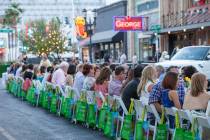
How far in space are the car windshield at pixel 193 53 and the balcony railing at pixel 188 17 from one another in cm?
1218

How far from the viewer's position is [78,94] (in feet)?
44.8

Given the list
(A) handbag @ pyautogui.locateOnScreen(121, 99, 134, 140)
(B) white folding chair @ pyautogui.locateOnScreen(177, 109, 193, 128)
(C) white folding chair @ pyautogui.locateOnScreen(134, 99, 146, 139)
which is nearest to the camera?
(B) white folding chair @ pyautogui.locateOnScreen(177, 109, 193, 128)

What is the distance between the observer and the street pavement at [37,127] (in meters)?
11.7

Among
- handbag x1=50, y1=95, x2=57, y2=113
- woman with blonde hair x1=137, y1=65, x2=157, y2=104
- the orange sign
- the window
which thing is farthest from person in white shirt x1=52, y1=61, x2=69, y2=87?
the orange sign

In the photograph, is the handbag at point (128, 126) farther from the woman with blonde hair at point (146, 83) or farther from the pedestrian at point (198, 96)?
the pedestrian at point (198, 96)

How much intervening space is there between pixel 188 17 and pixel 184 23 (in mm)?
884

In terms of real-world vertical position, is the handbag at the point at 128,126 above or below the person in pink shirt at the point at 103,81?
below

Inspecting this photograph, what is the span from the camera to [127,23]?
44.9m

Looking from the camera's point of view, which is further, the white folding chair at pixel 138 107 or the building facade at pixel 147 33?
the building facade at pixel 147 33

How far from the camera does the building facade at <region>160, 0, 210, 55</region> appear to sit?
36.2 meters

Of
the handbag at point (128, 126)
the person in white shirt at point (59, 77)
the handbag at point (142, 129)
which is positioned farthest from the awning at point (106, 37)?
the handbag at point (142, 129)

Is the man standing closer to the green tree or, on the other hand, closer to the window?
the window

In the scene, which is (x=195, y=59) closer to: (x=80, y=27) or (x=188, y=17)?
(x=188, y=17)

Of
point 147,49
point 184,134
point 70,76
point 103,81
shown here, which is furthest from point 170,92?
point 147,49
